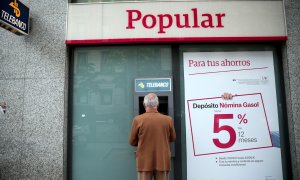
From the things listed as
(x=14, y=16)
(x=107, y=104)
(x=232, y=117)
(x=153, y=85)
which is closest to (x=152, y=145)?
(x=153, y=85)

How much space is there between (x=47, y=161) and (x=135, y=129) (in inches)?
74.3

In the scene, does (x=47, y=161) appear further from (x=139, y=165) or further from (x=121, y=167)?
(x=139, y=165)

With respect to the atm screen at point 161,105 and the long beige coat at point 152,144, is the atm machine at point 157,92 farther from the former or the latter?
the long beige coat at point 152,144

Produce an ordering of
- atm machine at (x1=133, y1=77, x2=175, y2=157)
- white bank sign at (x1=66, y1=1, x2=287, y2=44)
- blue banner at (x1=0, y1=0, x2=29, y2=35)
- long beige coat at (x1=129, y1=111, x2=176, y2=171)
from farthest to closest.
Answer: white bank sign at (x1=66, y1=1, x2=287, y2=44) < atm machine at (x1=133, y1=77, x2=175, y2=157) < blue banner at (x1=0, y1=0, x2=29, y2=35) < long beige coat at (x1=129, y1=111, x2=176, y2=171)

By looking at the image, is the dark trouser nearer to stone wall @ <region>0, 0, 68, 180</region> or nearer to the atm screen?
the atm screen

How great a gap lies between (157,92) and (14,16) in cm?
251

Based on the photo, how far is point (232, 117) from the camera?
4.73m

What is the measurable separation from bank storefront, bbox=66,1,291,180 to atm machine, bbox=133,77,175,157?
2 centimetres

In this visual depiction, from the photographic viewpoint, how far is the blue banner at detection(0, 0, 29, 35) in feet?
12.9

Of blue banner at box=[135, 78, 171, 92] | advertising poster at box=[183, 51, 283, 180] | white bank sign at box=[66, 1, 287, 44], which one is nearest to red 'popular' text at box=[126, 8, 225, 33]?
white bank sign at box=[66, 1, 287, 44]

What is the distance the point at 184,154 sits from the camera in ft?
15.3

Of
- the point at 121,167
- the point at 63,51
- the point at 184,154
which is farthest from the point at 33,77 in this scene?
the point at 184,154

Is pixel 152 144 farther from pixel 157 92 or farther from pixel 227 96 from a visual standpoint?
pixel 227 96

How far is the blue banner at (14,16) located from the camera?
3.93 meters
